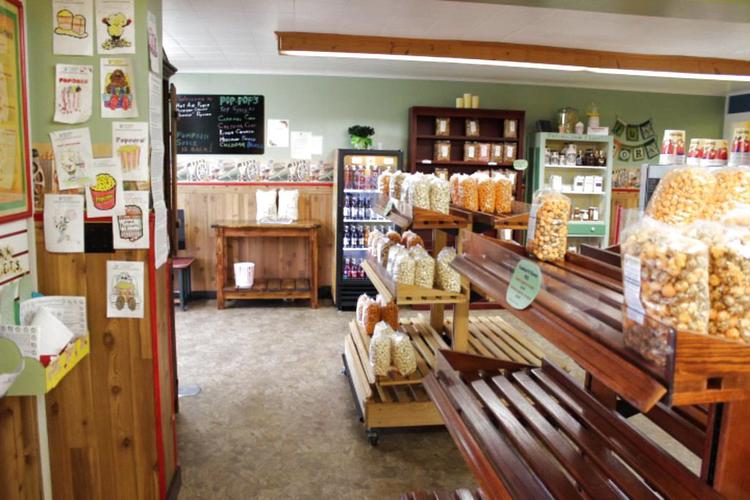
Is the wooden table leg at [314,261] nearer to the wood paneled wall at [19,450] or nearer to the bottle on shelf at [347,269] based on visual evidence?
the bottle on shelf at [347,269]

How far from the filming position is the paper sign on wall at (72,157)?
7.66ft

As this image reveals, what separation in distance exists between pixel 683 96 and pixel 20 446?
321 inches

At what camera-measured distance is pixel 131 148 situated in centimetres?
239

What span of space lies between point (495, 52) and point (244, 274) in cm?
354

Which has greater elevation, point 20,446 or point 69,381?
point 69,381

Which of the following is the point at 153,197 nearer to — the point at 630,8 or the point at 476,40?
the point at 630,8

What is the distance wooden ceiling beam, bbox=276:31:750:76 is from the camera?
4.96m

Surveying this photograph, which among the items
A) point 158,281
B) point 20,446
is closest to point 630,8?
point 158,281

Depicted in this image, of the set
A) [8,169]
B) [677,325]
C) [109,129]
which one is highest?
[109,129]

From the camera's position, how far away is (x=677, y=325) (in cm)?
87

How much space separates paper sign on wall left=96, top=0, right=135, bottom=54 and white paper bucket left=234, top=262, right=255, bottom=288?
4.28m

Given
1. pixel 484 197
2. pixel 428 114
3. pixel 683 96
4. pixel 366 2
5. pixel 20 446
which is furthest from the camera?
pixel 683 96

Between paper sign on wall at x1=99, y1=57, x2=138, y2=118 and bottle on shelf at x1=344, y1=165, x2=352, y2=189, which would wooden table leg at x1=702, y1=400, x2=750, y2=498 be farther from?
bottle on shelf at x1=344, y1=165, x2=352, y2=189

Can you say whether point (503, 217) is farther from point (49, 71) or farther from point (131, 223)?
point (49, 71)
